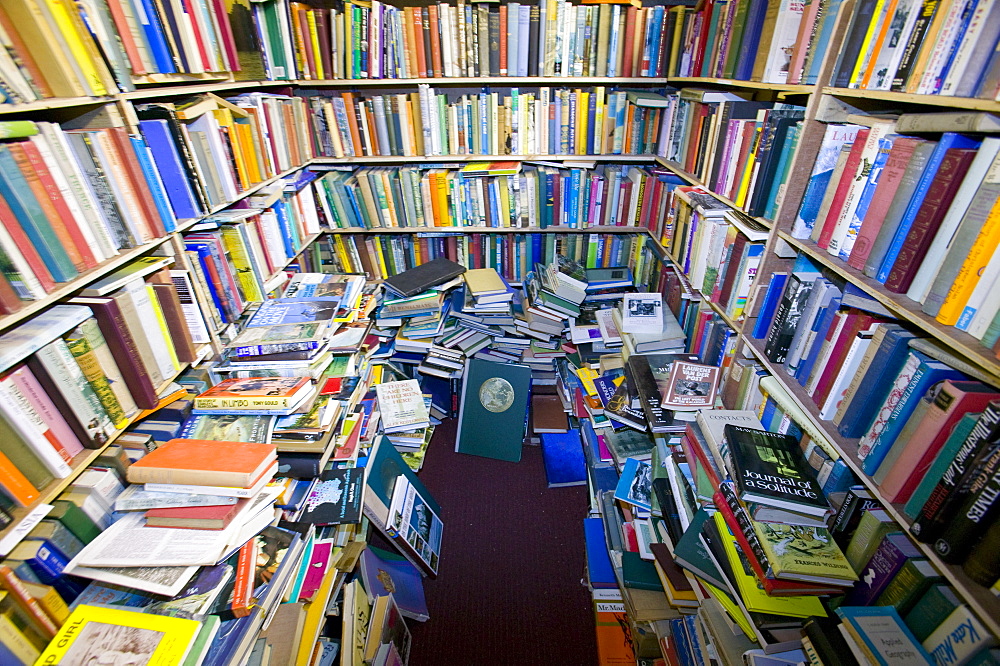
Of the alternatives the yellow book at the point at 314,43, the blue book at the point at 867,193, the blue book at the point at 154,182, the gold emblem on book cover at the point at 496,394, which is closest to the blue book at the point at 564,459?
the gold emblem on book cover at the point at 496,394

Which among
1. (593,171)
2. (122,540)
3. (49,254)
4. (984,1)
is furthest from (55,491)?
(593,171)

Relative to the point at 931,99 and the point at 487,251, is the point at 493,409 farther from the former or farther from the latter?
the point at 931,99

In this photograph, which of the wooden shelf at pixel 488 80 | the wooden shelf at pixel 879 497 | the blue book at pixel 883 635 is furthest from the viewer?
the wooden shelf at pixel 488 80

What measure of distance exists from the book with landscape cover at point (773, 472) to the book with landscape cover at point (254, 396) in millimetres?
1372

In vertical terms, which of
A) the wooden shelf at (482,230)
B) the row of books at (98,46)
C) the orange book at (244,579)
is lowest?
the orange book at (244,579)

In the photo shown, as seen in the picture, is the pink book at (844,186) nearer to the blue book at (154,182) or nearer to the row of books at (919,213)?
the row of books at (919,213)

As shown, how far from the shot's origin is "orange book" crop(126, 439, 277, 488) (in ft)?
3.76

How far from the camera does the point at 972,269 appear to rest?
2.78ft

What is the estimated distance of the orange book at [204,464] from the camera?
1146 mm

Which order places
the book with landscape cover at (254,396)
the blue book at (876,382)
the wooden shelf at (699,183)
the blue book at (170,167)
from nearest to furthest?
the blue book at (876,382) < the blue book at (170,167) < the book with landscape cover at (254,396) < the wooden shelf at (699,183)

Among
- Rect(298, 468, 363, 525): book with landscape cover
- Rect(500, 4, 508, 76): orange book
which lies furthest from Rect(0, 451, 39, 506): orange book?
Rect(500, 4, 508, 76): orange book

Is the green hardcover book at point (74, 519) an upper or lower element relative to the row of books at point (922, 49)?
lower

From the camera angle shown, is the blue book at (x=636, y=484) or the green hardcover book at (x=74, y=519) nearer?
the green hardcover book at (x=74, y=519)

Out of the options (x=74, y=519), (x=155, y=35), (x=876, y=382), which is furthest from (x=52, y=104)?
(x=876, y=382)
